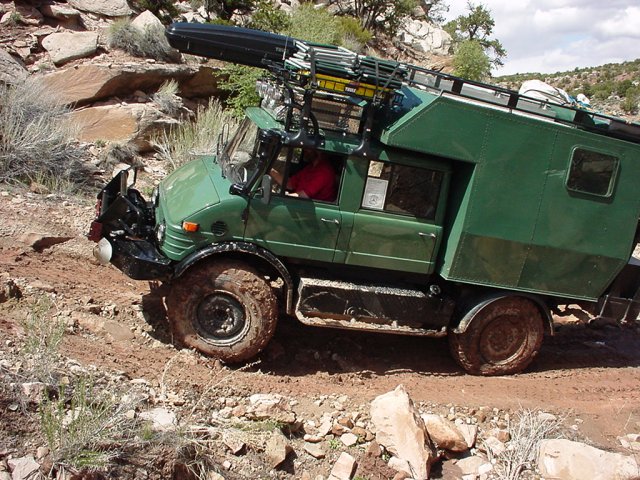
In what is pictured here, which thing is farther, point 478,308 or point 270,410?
point 478,308

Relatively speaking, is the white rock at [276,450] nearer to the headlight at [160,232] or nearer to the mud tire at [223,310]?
the mud tire at [223,310]

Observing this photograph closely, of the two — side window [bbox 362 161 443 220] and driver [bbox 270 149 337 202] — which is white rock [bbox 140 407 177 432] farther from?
side window [bbox 362 161 443 220]

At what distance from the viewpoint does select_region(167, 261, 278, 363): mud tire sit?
19.5 ft

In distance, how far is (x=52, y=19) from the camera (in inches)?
578

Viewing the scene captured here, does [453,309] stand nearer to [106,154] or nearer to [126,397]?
[126,397]

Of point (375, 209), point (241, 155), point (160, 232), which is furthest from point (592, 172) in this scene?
point (160, 232)

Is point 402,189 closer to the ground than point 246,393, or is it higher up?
higher up

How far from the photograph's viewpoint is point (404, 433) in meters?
Result: 5.19

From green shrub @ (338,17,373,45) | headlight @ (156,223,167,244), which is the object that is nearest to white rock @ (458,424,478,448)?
headlight @ (156,223,167,244)

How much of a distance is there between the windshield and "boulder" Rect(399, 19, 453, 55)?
1110 inches

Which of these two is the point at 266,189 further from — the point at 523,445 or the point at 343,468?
the point at 523,445

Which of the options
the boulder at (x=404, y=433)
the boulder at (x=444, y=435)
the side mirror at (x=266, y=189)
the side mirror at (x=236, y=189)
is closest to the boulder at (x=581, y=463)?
the boulder at (x=444, y=435)

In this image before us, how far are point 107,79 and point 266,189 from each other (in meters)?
7.85

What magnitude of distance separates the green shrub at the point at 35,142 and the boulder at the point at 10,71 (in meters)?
0.43
